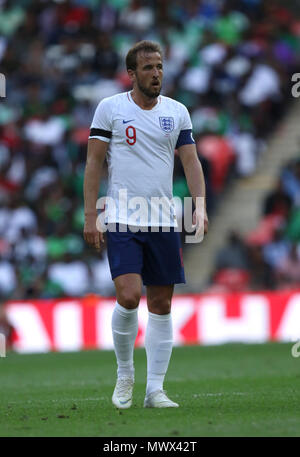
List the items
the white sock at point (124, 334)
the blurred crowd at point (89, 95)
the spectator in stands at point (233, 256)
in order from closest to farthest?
the white sock at point (124, 334) < the spectator in stands at point (233, 256) < the blurred crowd at point (89, 95)

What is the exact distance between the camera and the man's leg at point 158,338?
6.93m

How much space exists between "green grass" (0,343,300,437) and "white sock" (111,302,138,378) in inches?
11.1

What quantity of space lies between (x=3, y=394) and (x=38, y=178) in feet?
30.7

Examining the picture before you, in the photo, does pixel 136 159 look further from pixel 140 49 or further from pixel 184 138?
pixel 140 49

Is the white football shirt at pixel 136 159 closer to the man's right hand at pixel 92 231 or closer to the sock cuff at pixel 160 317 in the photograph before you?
the man's right hand at pixel 92 231

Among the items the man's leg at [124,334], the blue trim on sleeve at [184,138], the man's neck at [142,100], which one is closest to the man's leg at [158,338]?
the man's leg at [124,334]

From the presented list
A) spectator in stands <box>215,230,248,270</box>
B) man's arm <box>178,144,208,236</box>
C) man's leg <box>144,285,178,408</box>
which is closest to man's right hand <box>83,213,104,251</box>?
man's leg <box>144,285,178,408</box>

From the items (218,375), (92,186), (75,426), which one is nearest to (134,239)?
(92,186)

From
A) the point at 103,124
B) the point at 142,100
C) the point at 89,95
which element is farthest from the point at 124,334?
the point at 89,95

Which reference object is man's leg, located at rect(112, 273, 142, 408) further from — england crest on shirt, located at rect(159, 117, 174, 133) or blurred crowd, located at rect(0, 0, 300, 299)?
blurred crowd, located at rect(0, 0, 300, 299)

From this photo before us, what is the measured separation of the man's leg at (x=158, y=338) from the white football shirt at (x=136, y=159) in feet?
1.54

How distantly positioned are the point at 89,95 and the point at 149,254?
12221 mm

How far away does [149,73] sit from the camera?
6926 mm

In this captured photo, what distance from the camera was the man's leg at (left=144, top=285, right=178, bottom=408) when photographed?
6.93m
